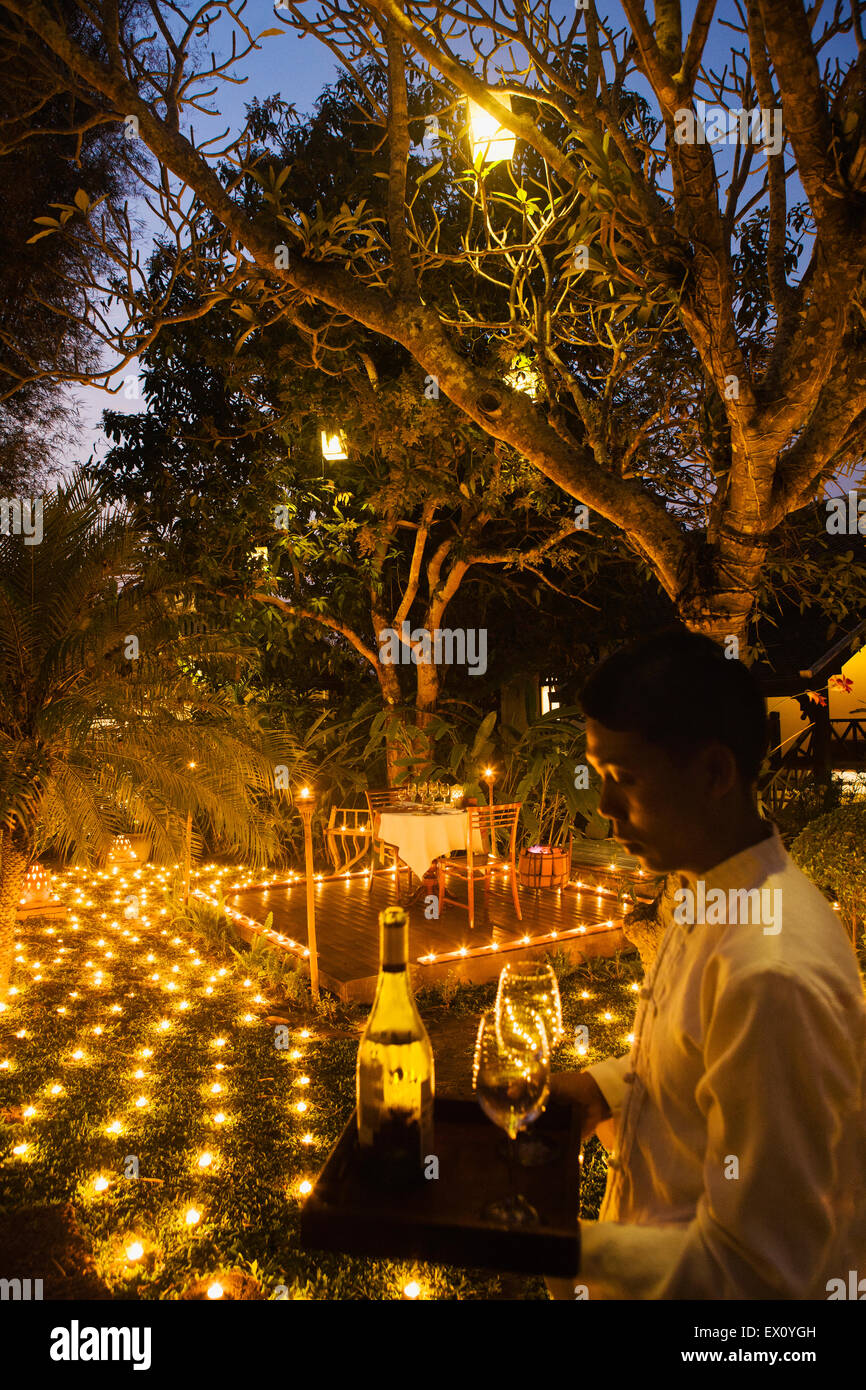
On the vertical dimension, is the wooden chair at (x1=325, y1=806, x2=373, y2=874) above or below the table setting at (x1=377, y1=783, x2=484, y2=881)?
below

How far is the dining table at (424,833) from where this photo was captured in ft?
22.2

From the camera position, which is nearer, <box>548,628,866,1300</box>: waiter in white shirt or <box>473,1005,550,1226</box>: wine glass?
<box>548,628,866,1300</box>: waiter in white shirt

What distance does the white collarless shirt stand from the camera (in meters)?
0.96

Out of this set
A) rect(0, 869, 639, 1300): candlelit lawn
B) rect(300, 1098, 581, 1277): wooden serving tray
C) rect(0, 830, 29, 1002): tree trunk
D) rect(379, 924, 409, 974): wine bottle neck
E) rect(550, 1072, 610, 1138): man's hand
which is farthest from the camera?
rect(0, 830, 29, 1002): tree trunk

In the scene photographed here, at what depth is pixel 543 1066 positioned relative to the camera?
136 centimetres

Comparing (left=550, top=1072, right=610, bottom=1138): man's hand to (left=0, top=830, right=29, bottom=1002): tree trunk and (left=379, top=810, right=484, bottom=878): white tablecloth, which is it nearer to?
(left=0, top=830, right=29, bottom=1002): tree trunk

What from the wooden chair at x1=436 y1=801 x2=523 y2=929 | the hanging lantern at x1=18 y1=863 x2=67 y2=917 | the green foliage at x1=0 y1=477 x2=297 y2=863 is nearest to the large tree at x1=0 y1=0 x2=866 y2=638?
the green foliage at x1=0 y1=477 x2=297 y2=863

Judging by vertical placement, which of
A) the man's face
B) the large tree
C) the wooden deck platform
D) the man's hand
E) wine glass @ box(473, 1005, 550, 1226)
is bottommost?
the wooden deck platform

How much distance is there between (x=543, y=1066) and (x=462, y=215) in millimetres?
8755

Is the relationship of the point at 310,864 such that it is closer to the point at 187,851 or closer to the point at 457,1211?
the point at 187,851

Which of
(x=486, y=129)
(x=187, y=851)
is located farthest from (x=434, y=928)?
(x=486, y=129)

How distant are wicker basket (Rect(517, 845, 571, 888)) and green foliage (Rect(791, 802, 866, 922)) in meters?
3.27

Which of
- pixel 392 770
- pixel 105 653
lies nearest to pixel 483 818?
pixel 392 770

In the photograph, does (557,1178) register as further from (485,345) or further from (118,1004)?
(485,345)
